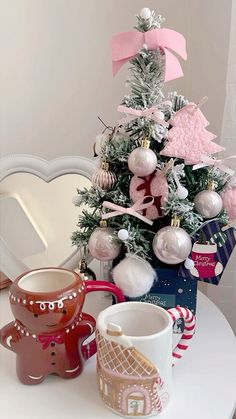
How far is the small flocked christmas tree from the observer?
0.70m

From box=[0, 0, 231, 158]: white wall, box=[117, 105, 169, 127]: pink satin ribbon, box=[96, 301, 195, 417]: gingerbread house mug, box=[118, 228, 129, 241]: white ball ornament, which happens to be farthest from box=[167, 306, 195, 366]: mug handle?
box=[0, 0, 231, 158]: white wall

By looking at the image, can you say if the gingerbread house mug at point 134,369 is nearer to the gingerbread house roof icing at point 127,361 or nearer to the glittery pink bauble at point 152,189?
the gingerbread house roof icing at point 127,361

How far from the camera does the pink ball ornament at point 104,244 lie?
724 mm

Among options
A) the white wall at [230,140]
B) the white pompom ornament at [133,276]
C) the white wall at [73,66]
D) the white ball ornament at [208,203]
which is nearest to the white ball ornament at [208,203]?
the white ball ornament at [208,203]

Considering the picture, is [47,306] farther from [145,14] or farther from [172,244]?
[145,14]

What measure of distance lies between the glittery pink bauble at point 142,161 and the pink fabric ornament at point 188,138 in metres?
0.03

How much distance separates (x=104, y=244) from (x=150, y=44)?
11.3 inches

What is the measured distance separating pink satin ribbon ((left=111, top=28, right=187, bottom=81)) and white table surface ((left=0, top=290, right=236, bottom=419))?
398mm

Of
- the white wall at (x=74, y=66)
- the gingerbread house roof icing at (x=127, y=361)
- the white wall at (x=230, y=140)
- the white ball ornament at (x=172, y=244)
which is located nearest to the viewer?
the gingerbread house roof icing at (x=127, y=361)

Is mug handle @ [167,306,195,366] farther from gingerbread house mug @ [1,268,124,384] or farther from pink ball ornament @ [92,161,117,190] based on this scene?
pink ball ornament @ [92,161,117,190]

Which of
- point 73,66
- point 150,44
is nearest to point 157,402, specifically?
point 150,44

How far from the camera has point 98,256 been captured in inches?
29.1

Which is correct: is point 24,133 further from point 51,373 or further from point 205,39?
point 51,373

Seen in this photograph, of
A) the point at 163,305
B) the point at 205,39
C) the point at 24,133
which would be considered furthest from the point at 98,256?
the point at 205,39
